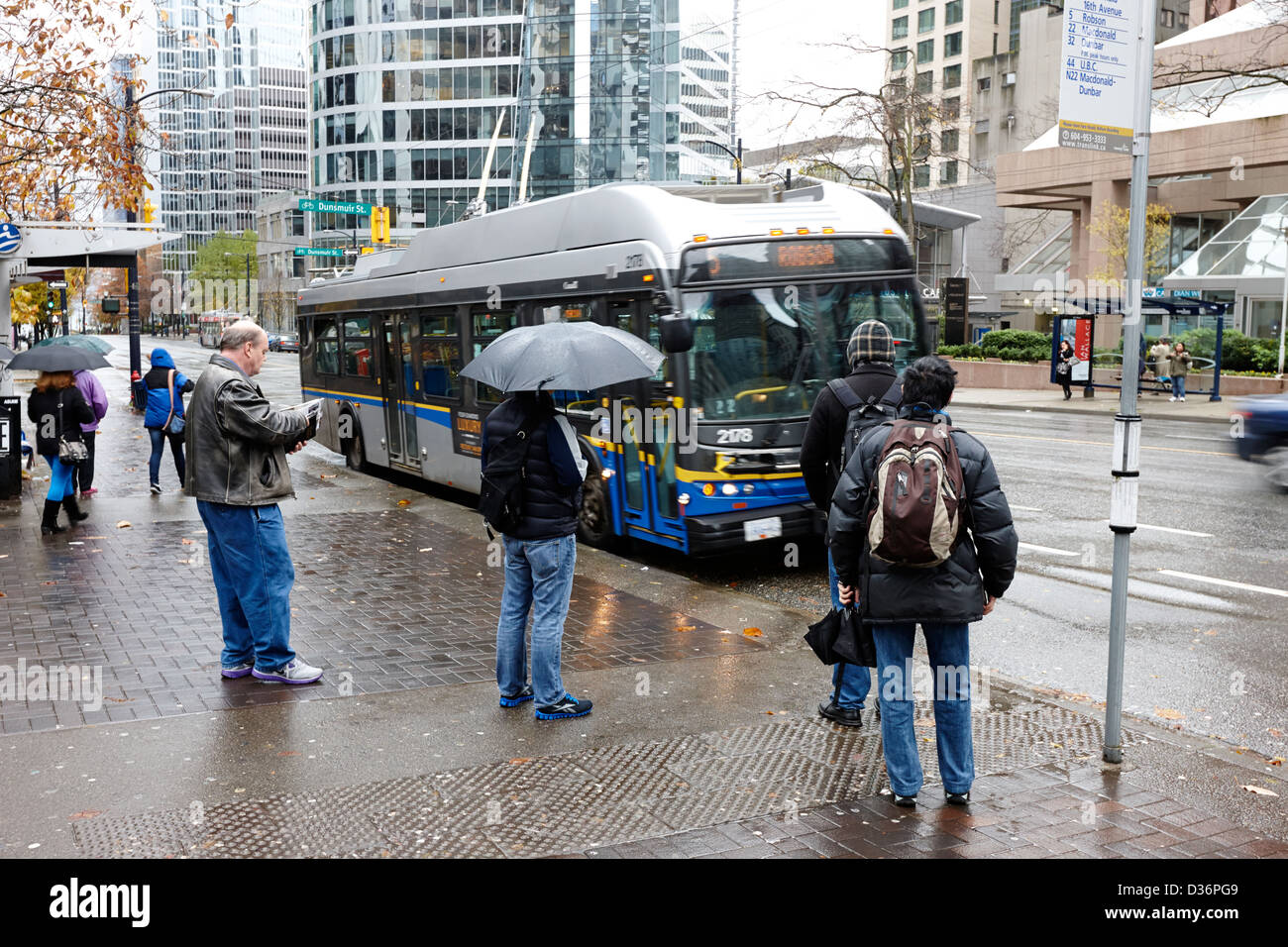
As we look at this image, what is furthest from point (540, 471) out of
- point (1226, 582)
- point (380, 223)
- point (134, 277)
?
point (380, 223)

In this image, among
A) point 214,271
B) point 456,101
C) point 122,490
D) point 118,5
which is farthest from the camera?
point 214,271

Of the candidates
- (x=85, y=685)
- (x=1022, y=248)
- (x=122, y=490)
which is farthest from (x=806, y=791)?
(x=1022, y=248)

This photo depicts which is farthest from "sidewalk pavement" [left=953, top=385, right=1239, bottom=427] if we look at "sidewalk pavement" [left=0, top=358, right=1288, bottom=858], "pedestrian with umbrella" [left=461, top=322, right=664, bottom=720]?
"pedestrian with umbrella" [left=461, top=322, right=664, bottom=720]

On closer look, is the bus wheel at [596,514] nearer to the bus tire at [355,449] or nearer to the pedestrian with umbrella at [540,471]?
the pedestrian with umbrella at [540,471]

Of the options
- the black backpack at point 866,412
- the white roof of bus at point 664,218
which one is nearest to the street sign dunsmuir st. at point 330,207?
the white roof of bus at point 664,218

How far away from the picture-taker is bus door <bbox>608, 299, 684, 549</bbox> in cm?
983

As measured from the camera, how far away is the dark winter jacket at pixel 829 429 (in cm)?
595

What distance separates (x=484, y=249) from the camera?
12906 mm

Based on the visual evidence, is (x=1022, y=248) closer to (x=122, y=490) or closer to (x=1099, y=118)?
(x=122, y=490)

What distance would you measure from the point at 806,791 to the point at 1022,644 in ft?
10.9

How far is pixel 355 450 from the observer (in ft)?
57.0

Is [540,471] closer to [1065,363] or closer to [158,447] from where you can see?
[158,447]

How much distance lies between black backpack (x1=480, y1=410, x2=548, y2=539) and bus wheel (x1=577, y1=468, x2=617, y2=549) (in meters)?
4.82

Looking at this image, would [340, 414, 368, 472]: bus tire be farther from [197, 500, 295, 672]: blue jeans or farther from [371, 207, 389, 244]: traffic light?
[371, 207, 389, 244]: traffic light
